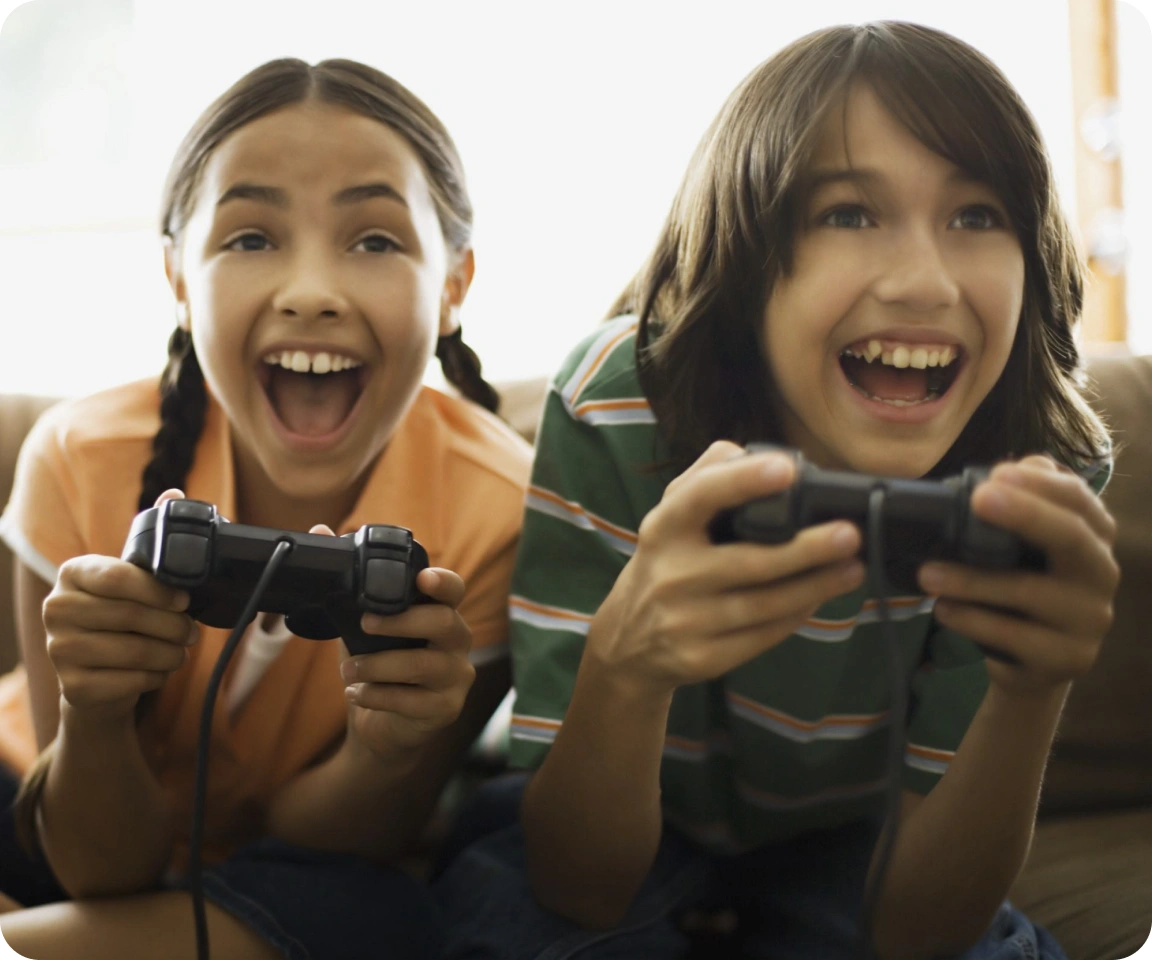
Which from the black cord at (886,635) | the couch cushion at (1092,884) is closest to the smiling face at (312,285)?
the black cord at (886,635)

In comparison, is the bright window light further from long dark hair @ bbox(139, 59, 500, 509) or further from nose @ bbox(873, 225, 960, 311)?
nose @ bbox(873, 225, 960, 311)

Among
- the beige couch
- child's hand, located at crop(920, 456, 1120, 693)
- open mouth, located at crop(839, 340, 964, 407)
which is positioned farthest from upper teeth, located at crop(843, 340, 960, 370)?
the beige couch

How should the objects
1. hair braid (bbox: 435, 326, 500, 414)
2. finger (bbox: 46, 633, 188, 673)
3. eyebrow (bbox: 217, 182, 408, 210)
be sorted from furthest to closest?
1. hair braid (bbox: 435, 326, 500, 414)
2. eyebrow (bbox: 217, 182, 408, 210)
3. finger (bbox: 46, 633, 188, 673)

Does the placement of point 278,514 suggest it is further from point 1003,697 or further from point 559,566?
point 1003,697

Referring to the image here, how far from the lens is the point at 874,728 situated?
0.66m

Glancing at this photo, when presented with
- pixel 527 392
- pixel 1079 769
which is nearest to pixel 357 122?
pixel 527 392

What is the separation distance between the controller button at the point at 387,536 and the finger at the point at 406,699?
107 millimetres

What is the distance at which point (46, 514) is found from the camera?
0.70 metres

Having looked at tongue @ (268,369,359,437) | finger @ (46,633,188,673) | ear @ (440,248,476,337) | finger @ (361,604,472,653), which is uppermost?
ear @ (440,248,476,337)

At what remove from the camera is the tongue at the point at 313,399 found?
0.67 meters

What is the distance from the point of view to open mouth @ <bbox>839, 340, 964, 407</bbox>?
0.57 m

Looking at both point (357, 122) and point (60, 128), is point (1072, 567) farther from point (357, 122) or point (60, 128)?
point (60, 128)

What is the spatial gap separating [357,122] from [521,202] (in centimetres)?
13

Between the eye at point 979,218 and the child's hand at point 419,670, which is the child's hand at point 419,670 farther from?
the eye at point 979,218
